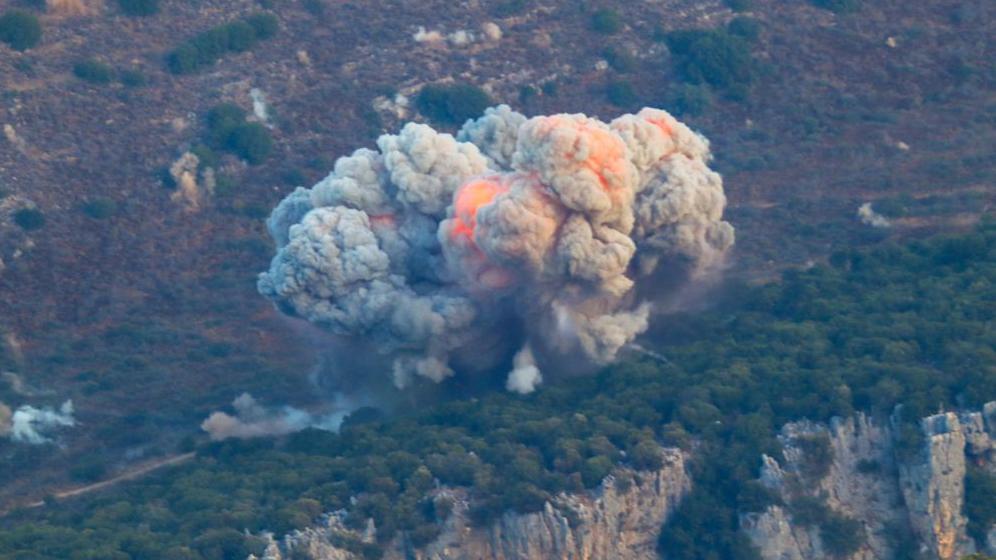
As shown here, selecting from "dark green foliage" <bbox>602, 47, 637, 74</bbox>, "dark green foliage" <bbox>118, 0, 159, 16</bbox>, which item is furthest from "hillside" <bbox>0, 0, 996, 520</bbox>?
"dark green foliage" <bbox>118, 0, 159, 16</bbox>

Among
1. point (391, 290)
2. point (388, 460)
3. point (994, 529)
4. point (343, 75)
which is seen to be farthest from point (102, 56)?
point (994, 529)

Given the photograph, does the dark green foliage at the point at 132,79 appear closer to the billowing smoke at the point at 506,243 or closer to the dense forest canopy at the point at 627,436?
the billowing smoke at the point at 506,243

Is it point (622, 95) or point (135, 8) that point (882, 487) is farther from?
point (135, 8)

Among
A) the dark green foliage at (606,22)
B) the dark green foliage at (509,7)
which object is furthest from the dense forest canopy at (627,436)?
the dark green foliage at (509,7)

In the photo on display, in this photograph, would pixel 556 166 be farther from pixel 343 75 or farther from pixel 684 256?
pixel 343 75

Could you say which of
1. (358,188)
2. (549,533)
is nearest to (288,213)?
(358,188)

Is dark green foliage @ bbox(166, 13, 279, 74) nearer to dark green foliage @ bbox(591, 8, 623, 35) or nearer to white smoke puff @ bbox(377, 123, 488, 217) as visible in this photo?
dark green foliage @ bbox(591, 8, 623, 35)
